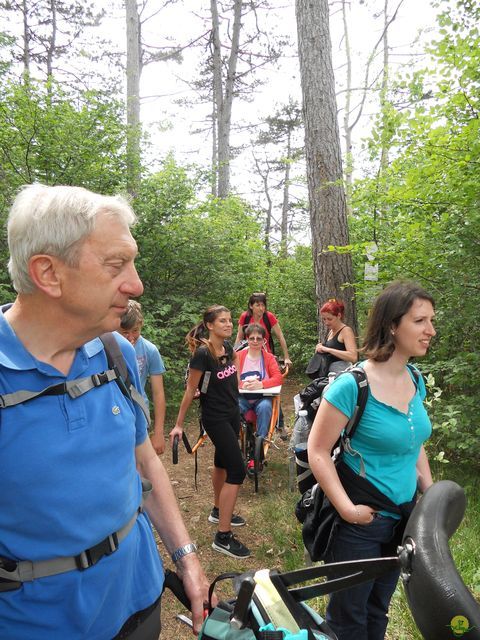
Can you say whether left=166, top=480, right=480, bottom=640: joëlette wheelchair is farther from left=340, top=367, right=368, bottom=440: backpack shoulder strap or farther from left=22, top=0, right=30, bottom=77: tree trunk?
left=22, top=0, right=30, bottom=77: tree trunk

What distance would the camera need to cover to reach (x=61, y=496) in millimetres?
1223

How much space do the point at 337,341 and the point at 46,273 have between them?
14.7 ft

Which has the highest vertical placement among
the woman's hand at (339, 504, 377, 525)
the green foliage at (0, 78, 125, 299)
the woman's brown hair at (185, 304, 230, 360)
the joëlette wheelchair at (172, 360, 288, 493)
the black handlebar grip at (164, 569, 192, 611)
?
the green foliage at (0, 78, 125, 299)

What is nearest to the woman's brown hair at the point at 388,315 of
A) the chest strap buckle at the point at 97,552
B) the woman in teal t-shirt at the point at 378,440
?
the woman in teal t-shirt at the point at 378,440

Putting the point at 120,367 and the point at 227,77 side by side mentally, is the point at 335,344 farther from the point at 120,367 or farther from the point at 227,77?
the point at 227,77

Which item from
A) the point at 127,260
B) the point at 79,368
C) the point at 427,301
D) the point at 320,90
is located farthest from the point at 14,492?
the point at 320,90

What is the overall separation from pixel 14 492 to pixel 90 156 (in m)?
6.90

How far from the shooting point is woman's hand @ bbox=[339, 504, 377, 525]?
2.07 m

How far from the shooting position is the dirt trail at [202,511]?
3.29 metres

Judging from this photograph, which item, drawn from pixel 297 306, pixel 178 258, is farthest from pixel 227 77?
pixel 178 258

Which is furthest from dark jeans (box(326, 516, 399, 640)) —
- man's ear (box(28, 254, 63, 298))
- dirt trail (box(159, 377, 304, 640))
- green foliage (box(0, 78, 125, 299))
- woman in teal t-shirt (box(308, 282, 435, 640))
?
green foliage (box(0, 78, 125, 299))

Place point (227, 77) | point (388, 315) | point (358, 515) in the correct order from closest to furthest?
point (358, 515), point (388, 315), point (227, 77)

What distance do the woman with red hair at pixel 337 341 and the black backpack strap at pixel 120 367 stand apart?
12.7 ft

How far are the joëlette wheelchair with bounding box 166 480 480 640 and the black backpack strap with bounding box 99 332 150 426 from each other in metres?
0.62
